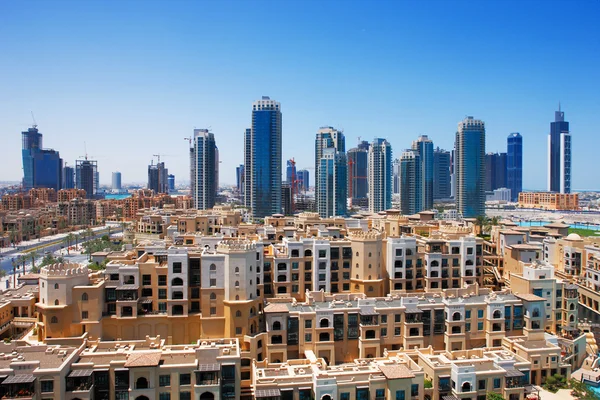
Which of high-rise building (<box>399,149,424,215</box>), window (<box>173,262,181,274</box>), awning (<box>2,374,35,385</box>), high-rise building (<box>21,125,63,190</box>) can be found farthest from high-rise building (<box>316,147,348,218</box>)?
high-rise building (<box>21,125,63,190</box>)

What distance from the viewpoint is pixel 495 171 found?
198 metres

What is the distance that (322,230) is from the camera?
38188 millimetres

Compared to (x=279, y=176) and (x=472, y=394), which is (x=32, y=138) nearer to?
(x=279, y=176)

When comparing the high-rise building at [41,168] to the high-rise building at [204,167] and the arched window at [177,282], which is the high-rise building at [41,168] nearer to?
the high-rise building at [204,167]

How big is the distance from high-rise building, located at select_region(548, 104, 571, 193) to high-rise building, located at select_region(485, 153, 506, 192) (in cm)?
2659

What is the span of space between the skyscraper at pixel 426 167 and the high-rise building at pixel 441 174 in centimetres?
1940

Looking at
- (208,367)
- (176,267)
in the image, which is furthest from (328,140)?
(208,367)

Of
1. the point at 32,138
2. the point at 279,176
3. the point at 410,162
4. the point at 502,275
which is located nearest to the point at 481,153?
the point at 410,162

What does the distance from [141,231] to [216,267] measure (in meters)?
38.7

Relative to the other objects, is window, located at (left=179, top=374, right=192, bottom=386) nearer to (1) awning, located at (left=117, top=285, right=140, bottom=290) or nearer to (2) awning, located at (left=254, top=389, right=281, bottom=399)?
(2) awning, located at (left=254, top=389, right=281, bottom=399)

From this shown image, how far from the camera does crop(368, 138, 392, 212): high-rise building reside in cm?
10444

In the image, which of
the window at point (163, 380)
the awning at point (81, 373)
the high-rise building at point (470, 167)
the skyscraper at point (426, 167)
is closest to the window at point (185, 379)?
the window at point (163, 380)

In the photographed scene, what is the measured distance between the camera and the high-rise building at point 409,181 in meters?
103

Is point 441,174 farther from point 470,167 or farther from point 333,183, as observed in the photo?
point 333,183
